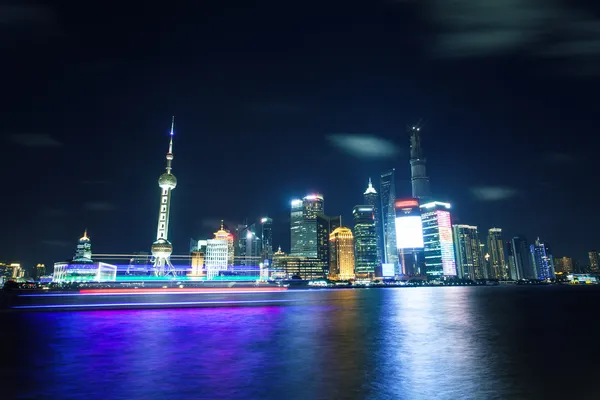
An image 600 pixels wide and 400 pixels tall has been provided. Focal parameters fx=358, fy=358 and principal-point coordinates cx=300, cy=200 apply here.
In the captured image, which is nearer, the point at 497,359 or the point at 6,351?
the point at 497,359

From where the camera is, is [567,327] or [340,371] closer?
[340,371]

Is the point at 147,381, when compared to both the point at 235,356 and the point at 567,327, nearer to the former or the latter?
the point at 235,356

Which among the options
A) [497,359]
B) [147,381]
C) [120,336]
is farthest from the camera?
[120,336]

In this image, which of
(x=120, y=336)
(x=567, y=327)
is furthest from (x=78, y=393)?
(x=567, y=327)

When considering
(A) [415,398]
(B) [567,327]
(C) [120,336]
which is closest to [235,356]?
(A) [415,398]

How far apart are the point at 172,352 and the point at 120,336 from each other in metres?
9.34

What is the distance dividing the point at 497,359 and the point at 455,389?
7765 millimetres

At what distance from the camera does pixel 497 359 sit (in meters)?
19.2

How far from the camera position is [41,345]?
25156mm

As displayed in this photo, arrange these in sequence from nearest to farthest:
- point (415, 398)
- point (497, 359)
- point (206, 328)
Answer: point (415, 398), point (497, 359), point (206, 328)

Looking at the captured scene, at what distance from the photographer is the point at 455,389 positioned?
13305 millimetres

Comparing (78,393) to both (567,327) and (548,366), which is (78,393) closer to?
(548,366)

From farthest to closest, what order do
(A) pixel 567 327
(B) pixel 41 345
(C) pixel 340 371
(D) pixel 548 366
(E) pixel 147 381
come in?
1. (A) pixel 567 327
2. (B) pixel 41 345
3. (D) pixel 548 366
4. (C) pixel 340 371
5. (E) pixel 147 381

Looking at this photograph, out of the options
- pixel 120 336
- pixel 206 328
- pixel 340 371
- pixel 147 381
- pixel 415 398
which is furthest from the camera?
pixel 206 328
